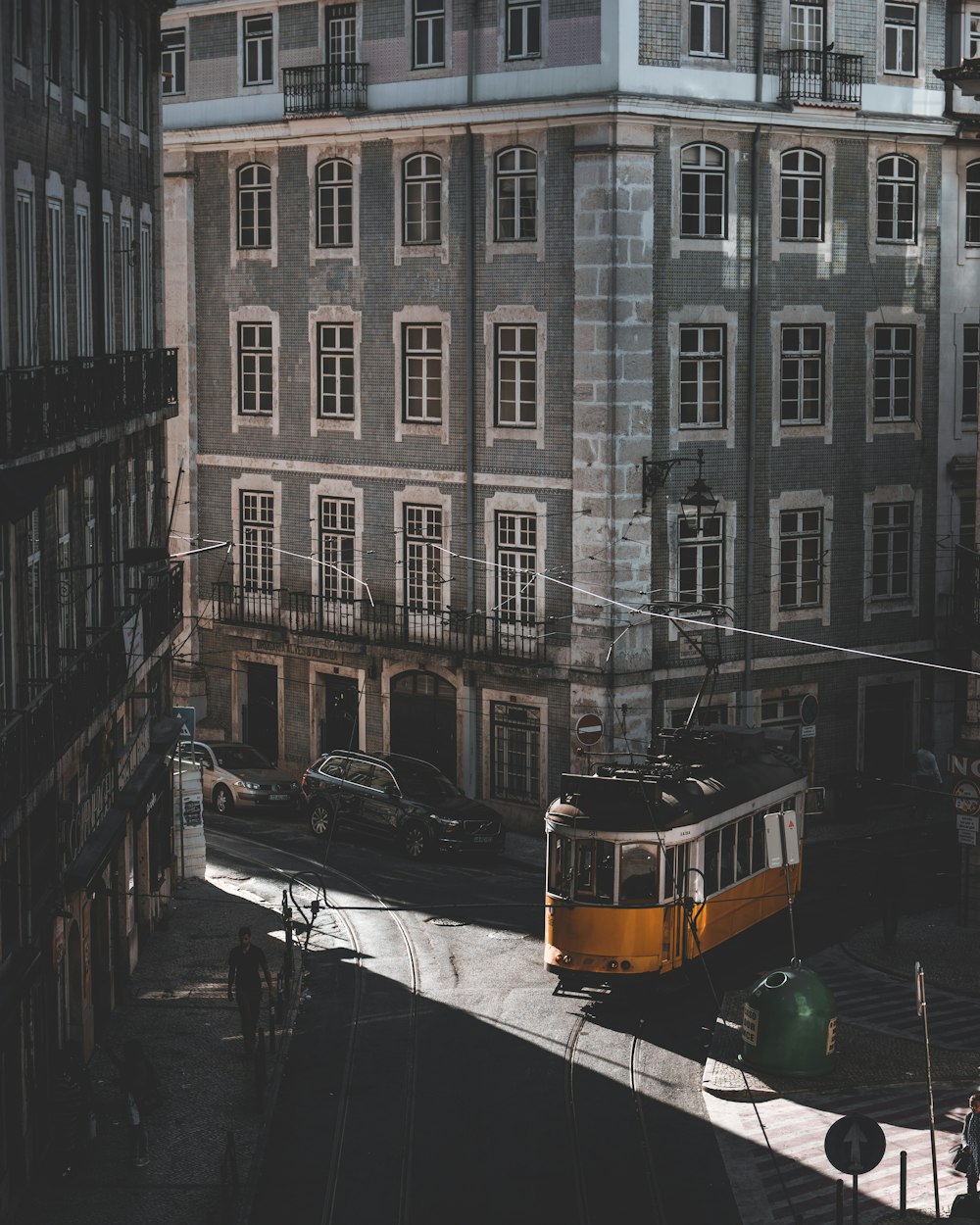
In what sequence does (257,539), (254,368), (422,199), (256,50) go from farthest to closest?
(257,539) < (254,368) < (256,50) < (422,199)

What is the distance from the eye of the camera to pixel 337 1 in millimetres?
43594

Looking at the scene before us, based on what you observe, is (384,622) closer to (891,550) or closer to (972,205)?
(891,550)

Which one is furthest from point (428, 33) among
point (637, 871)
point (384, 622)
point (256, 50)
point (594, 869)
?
point (637, 871)

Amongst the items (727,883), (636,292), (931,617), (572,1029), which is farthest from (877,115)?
(572,1029)

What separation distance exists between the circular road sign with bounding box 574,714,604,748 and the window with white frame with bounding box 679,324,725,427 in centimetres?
587

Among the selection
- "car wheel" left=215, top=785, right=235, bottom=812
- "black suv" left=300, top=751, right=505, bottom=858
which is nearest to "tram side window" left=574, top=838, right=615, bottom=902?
"black suv" left=300, top=751, right=505, bottom=858

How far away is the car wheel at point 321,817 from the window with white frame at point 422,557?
4555 millimetres

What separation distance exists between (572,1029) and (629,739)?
38.2 ft

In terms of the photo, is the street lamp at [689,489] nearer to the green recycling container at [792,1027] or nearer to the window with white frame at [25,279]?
the green recycling container at [792,1027]

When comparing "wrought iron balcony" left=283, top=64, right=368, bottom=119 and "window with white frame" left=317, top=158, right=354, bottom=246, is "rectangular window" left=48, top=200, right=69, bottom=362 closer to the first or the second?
"wrought iron balcony" left=283, top=64, right=368, bottom=119

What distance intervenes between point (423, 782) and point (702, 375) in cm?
931

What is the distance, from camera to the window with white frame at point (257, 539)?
1829 inches

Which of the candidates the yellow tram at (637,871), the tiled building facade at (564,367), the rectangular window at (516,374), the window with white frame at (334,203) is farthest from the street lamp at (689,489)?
the yellow tram at (637,871)

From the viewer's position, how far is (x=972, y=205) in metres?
44.3
